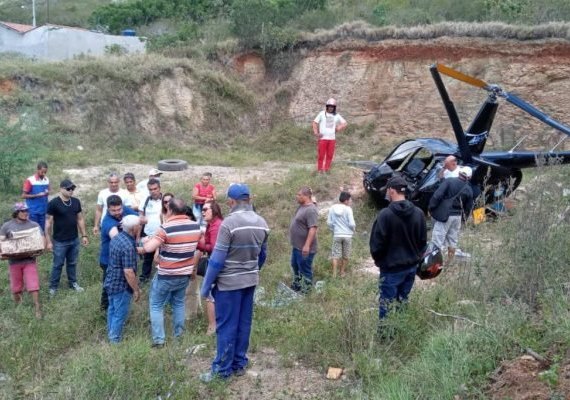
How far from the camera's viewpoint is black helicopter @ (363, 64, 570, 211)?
1017cm

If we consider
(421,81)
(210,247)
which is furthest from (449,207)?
(421,81)

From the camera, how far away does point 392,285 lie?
542 centimetres

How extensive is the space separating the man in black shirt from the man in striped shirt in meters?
2.63

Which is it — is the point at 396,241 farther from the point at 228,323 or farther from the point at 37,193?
the point at 37,193

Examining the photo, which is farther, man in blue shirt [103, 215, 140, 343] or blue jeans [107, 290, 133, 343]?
blue jeans [107, 290, 133, 343]

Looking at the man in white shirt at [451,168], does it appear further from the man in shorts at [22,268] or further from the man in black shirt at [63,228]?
the man in shorts at [22,268]

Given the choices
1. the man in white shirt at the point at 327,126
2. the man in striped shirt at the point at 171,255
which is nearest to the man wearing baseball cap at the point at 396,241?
the man in striped shirt at the point at 171,255

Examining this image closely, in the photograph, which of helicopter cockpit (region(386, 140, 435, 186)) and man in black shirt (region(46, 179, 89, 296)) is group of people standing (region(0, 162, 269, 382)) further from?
helicopter cockpit (region(386, 140, 435, 186))

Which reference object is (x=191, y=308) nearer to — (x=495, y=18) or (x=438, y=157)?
(x=438, y=157)

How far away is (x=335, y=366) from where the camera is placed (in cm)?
514

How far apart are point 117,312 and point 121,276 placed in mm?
412

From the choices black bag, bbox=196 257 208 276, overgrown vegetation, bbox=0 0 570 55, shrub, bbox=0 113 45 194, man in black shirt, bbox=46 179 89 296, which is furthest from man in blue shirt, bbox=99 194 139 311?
overgrown vegetation, bbox=0 0 570 55

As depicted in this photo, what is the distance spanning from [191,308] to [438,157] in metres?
5.62

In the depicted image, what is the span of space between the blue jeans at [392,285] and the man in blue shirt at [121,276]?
254 centimetres
